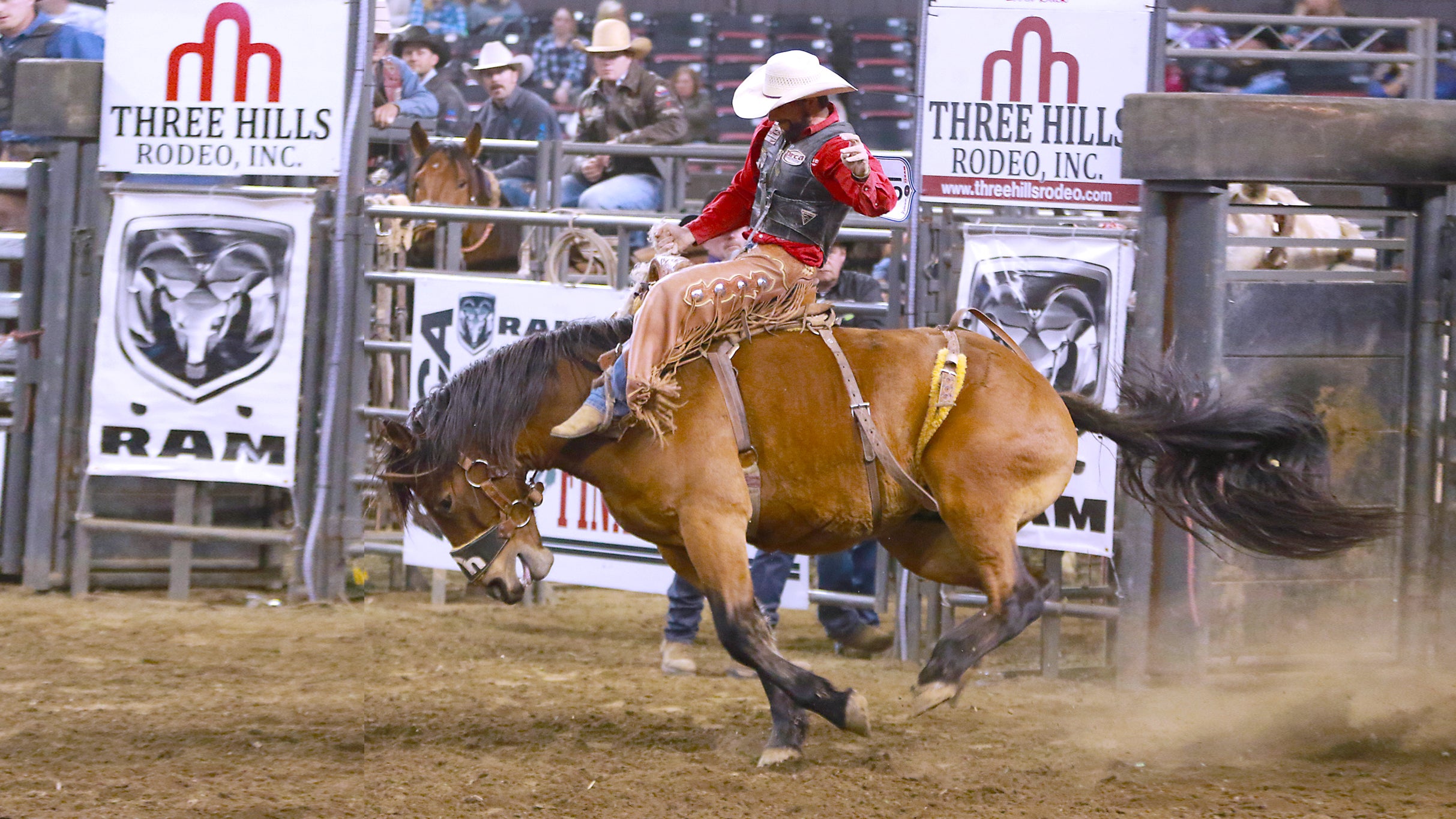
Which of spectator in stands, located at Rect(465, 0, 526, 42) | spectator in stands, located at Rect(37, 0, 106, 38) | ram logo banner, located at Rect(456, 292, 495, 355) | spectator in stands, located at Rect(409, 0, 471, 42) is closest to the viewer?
ram logo banner, located at Rect(456, 292, 495, 355)

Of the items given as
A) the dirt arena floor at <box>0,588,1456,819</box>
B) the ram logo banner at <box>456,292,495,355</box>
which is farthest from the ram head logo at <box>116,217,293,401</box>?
the dirt arena floor at <box>0,588,1456,819</box>

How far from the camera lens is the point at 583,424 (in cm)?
444

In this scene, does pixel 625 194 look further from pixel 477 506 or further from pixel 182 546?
pixel 477 506

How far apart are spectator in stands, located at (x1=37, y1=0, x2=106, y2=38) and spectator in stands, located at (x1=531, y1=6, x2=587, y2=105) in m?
5.31

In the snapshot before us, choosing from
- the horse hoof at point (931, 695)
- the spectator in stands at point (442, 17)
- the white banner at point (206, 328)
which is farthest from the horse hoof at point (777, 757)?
the spectator in stands at point (442, 17)

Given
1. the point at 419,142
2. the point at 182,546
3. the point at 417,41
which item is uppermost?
the point at 417,41

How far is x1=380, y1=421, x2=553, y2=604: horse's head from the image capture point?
15.6ft

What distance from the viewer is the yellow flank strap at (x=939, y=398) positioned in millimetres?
4562

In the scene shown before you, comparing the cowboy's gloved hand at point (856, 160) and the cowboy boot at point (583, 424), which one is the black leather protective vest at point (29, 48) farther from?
the cowboy's gloved hand at point (856, 160)

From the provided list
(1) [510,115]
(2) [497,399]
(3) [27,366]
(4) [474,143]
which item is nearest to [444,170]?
(4) [474,143]

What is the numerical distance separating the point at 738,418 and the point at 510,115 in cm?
689

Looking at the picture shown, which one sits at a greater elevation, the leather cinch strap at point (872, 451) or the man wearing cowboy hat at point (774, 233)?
the man wearing cowboy hat at point (774, 233)

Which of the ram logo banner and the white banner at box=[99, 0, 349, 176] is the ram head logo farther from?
the ram logo banner

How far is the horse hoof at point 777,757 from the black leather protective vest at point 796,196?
5.12 ft
